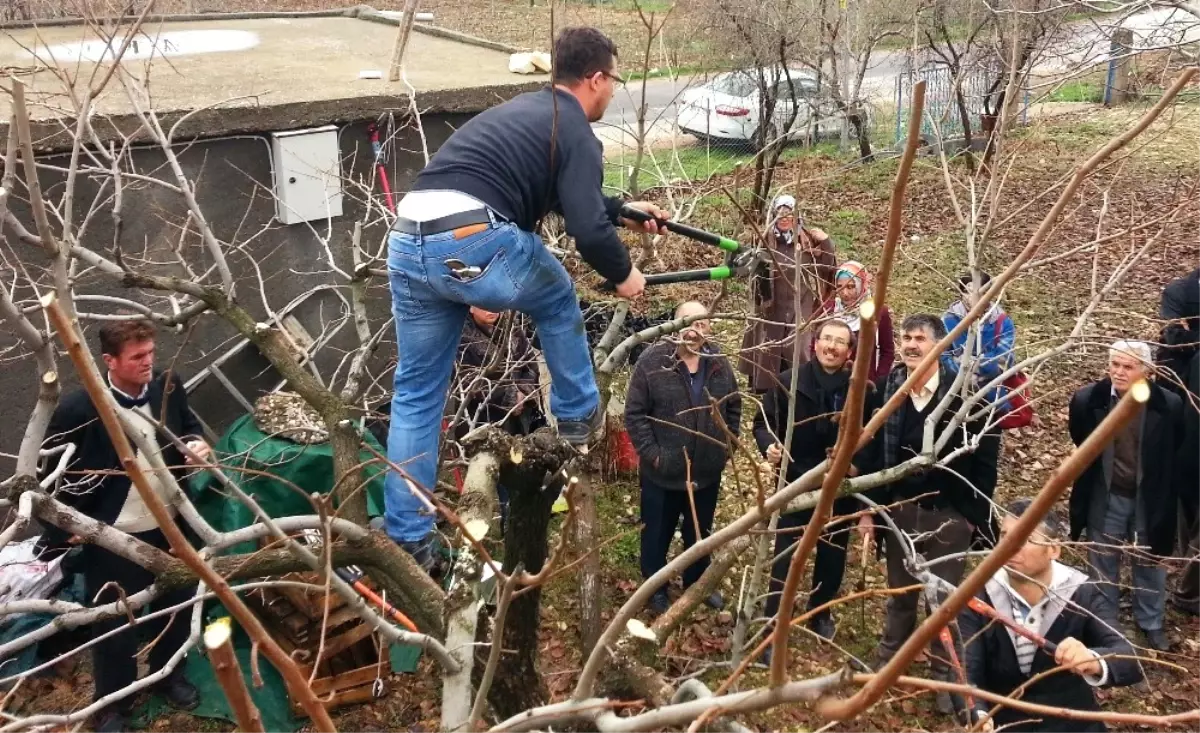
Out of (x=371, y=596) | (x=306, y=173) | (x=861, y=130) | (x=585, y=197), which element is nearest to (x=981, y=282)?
(x=585, y=197)

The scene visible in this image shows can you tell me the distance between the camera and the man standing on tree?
128 inches

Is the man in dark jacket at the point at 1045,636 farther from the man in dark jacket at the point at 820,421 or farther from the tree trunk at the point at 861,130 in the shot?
the tree trunk at the point at 861,130

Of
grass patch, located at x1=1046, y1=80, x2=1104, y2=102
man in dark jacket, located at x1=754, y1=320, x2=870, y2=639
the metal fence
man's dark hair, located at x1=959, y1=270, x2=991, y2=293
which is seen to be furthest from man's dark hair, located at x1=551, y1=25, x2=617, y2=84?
grass patch, located at x1=1046, y1=80, x2=1104, y2=102

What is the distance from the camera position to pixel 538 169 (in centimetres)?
338

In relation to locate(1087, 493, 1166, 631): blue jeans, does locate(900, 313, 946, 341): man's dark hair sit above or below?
above

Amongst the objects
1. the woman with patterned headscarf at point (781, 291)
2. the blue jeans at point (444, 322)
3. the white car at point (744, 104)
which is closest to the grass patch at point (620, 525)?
the woman with patterned headscarf at point (781, 291)

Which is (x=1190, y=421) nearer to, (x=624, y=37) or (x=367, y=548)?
(x=367, y=548)

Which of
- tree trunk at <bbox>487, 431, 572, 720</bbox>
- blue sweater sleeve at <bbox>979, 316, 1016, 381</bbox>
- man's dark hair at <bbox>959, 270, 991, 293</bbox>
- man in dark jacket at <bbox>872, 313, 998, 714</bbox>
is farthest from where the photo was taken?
blue sweater sleeve at <bbox>979, 316, 1016, 381</bbox>

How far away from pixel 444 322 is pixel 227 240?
276 cm

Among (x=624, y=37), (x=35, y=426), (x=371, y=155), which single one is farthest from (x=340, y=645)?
(x=624, y=37)

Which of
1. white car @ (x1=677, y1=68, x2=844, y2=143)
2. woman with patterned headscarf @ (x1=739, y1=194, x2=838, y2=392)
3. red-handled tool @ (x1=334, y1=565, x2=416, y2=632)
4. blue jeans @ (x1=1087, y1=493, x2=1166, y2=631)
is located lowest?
blue jeans @ (x1=1087, y1=493, x2=1166, y2=631)

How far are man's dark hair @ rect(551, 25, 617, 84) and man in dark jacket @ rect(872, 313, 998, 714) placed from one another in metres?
2.02

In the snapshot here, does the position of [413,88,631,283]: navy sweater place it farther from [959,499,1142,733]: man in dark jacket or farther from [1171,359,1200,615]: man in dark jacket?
[1171,359,1200,615]: man in dark jacket

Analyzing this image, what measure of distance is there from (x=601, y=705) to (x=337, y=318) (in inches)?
201
